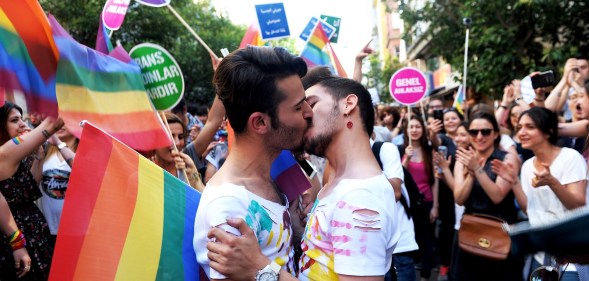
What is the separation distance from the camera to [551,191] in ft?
12.9

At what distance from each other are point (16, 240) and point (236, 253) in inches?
103

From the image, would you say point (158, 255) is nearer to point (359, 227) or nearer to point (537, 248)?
point (359, 227)

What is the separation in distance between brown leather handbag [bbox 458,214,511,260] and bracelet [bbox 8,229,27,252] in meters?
3.35

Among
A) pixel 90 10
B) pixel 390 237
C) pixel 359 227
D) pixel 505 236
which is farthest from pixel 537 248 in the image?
pixel 90 10

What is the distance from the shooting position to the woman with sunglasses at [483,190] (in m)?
4.43

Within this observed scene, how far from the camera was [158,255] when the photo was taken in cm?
208

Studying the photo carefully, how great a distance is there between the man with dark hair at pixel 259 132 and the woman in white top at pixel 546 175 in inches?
84.0

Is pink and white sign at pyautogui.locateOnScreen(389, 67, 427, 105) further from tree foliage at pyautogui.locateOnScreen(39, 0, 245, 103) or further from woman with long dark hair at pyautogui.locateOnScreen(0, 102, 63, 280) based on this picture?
tree foliage at pyautogui.locateOnScreen(39, 0, 245, 103)

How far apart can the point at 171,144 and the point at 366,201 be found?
1.61 metres

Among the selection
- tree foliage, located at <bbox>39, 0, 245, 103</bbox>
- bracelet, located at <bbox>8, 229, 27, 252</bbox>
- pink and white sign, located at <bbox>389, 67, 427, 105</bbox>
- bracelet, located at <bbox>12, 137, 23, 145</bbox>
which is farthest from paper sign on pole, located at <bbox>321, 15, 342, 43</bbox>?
tree foliage, located at <bbox>39, 0, 245, 103</bbox>

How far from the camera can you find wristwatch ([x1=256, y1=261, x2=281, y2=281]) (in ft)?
5.85

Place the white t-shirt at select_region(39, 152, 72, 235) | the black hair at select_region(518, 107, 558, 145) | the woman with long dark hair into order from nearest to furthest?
the woman with long dark hair, the black hair at select_region(518, 107, 558, 145), the white t-shirt at select_region(39, 152, 72, 235)

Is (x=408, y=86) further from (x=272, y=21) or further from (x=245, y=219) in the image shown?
(x=245, y=219)

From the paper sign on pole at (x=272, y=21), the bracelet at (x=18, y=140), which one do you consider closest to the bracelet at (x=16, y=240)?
the bracelet at (x=18, y=140)
